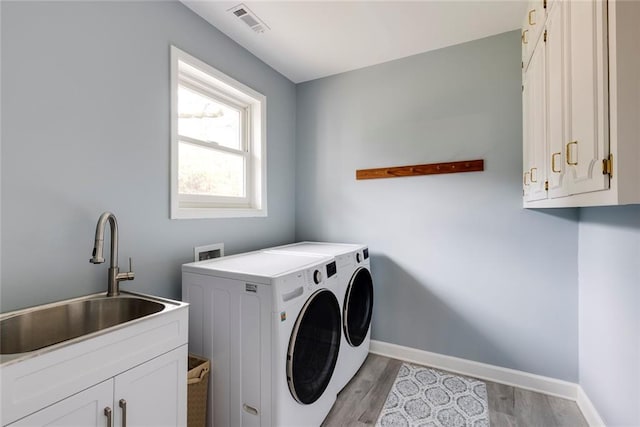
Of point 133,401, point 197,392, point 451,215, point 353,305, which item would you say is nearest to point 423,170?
point 451,215

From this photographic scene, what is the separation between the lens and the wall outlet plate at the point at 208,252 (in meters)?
1.85

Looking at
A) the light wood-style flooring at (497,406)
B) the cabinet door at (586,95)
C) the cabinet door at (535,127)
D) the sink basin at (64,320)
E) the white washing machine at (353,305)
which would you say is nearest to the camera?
the cabinet door at (586,95)

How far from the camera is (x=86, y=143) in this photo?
4.42 feet

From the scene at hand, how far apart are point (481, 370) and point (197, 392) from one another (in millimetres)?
1931

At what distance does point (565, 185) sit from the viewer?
119cm

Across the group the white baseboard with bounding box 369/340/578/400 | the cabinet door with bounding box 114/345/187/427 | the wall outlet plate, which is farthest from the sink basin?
the white baseboard with bounding box 369/340/578/400

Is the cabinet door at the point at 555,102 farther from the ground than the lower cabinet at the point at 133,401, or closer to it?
farther from the ground

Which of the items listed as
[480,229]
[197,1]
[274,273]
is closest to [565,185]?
[480,229]

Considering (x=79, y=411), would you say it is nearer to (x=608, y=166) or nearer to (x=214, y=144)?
(x=214, y=144)

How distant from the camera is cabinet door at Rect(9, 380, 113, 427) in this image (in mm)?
812

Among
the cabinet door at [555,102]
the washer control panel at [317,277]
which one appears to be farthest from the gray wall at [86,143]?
the cabinet door at [555,102]

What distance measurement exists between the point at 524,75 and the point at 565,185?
1.10 m

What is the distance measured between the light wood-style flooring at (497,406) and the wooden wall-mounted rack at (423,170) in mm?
1537

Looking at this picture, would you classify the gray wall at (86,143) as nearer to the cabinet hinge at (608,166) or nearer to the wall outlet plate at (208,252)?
the wall outlet plate at (208,252)
